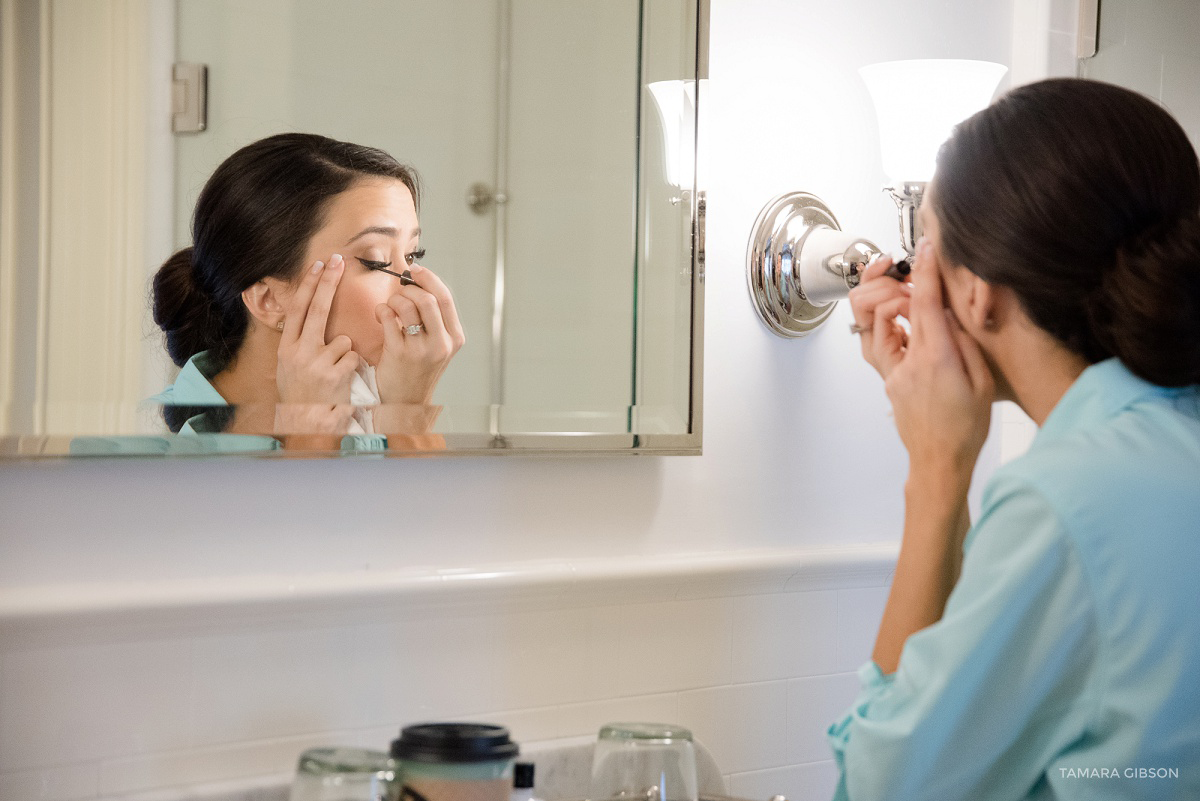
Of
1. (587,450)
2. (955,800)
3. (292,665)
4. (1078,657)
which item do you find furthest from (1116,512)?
(292,665)

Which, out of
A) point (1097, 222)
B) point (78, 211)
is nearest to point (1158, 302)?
point (1097, 222)

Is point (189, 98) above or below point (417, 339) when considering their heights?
above

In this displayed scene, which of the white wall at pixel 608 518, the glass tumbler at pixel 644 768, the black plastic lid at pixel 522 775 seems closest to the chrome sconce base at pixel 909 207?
the white wall at pixel 608 518

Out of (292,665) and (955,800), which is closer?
(955,800)

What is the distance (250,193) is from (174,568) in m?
0.33

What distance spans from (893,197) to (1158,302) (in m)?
0.53

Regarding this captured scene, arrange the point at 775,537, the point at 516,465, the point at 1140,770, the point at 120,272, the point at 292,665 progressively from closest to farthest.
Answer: the point at 1140,770, the point at 120,272, the point at 292,665, the point at 516,465, the point at 775,537

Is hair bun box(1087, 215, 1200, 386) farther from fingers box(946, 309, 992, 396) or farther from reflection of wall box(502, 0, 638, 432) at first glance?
reflection of wall box(502, 0, 638, 432)

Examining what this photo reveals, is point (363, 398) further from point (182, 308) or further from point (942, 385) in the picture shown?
point (942, 385)

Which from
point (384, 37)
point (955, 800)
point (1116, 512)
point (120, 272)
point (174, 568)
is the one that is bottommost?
point (955, 800)

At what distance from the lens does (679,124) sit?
3.98 ft

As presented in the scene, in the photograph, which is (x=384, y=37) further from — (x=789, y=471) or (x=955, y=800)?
(x=955, y=800)

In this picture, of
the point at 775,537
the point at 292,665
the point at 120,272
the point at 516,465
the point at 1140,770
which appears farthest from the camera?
the point at 775,537

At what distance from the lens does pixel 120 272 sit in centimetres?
90
